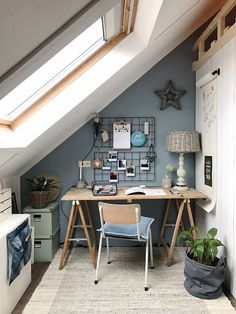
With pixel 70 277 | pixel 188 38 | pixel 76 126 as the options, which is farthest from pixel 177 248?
pixel 188 38

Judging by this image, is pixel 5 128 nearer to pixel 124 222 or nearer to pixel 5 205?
pixel 5 205

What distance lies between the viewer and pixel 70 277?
238 centimetres

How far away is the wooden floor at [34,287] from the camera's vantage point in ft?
6.39

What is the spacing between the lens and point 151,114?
3.03m

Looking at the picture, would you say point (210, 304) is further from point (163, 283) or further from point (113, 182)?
point (113, 182)

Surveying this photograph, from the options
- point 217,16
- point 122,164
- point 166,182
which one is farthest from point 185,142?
point 217,16

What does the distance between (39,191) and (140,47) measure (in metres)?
1.78

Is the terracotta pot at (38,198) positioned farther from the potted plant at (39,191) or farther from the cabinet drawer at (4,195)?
the cabinet drawer at (4,195)

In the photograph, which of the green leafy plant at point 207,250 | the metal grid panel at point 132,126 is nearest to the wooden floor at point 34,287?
the green leafy plant at point 207,250

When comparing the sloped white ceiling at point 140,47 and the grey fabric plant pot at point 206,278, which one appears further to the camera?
the grey fabric plant pot at point 206,278

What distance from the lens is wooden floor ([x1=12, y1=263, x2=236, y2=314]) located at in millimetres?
1946

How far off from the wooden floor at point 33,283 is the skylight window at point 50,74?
1.48m

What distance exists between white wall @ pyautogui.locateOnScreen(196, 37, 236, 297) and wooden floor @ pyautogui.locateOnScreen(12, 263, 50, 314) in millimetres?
1676

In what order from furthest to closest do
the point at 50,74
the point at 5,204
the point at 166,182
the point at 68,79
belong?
the point at 166,182, the point at 68,79, the point at 5,204, the point at 50,74
